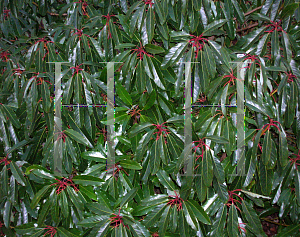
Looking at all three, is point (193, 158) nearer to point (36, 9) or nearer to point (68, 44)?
point (68, 44)

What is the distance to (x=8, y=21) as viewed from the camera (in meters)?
2.01

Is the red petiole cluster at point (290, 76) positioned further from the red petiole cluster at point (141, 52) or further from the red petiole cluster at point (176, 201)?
the red petiole cluster at point (176, 201)

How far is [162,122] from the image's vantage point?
148 cm

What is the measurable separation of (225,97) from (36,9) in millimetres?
1598

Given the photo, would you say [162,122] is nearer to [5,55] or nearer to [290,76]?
[290,76]

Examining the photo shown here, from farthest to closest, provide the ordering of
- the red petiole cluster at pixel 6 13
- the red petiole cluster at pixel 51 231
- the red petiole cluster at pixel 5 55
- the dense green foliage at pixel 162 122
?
the red petiole cluster at pixel 6 13 → the red petiole cluster at pixel 5 55 → the red petiole cluster at pixel 51 231 → the dense green foliage at pixel 162 122

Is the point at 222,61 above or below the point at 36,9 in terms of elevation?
below

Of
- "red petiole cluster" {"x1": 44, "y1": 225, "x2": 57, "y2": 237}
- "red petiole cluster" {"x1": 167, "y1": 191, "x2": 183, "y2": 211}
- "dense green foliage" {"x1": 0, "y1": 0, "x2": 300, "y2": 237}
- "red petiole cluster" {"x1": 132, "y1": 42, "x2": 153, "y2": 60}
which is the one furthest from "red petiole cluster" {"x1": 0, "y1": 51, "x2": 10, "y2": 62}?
"red petiole cluster" {"x1": 167, "y1": 191, "x2": 183, "y2": 211}

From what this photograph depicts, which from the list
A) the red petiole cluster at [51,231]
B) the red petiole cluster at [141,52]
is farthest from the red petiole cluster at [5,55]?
the red petiole cluster at [51,231]

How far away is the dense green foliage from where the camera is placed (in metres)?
1.37

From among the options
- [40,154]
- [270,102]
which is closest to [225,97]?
[270,102]

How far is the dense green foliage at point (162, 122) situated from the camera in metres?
1.37

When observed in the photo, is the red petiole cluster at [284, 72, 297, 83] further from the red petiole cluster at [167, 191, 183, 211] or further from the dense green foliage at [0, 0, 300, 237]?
the red petiole cluster at [167, 191, 183, 211]

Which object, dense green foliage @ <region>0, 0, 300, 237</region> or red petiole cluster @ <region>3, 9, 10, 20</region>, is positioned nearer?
dense green foliage @ <region>0, 0, 300, 237</region>
